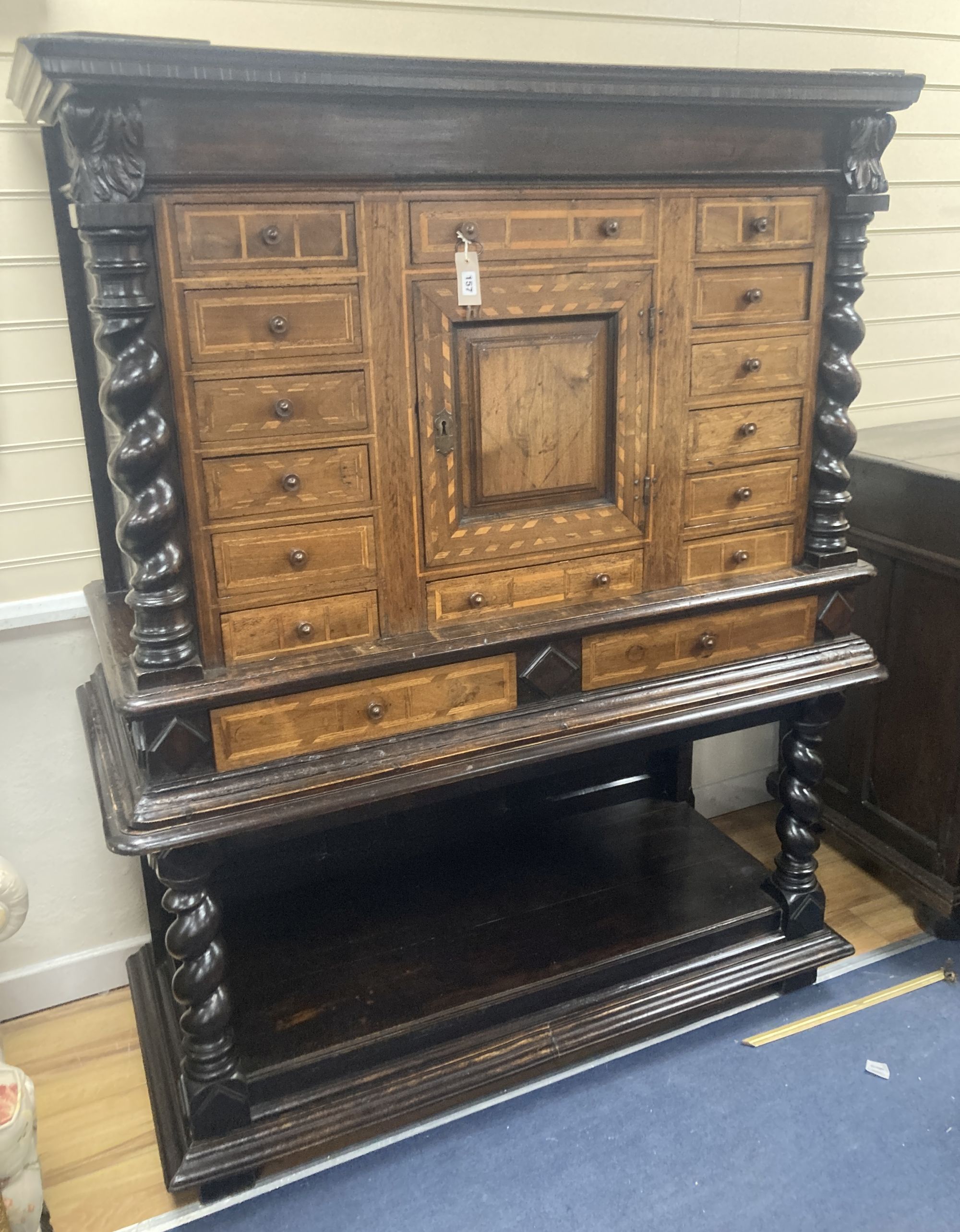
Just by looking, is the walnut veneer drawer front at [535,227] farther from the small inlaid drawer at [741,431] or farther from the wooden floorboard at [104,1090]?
the wooden floorboard at [104,1090]

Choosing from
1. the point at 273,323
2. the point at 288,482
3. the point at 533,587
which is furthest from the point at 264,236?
the point at 533,587

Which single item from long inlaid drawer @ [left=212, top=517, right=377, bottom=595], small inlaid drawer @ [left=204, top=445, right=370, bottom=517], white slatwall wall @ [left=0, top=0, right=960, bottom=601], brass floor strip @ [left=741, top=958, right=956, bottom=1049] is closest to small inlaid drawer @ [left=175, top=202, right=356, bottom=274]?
small inlaid drawer @ [left=204, top=445, right=370, bottom=517]

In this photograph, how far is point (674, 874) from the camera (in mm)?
2467

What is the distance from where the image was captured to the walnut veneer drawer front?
1.65m

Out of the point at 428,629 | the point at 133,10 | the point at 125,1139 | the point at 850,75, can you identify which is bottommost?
the point at 125,1139

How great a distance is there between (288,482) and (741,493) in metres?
0.90

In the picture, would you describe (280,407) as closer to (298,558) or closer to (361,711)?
(298,558)

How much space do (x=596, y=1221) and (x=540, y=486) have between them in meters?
1.32

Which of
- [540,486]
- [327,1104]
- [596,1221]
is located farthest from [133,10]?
[596,1221]

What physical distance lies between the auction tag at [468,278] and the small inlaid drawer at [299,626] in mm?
508

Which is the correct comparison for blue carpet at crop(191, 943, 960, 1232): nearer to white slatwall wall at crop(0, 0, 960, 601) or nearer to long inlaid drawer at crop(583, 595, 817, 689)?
long inlaid drawer at crop(583, 595, 817, 689)

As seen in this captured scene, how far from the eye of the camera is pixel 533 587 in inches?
74.2

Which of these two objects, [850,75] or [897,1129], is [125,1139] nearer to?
[897,1129]

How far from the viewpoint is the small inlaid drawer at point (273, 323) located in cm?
154
